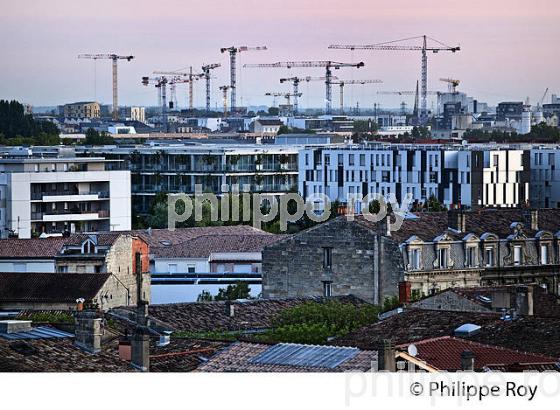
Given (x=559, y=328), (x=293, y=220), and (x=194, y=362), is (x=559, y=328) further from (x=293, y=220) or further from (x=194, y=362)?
(x=293, y=220)

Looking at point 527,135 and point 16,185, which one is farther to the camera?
point 527,135

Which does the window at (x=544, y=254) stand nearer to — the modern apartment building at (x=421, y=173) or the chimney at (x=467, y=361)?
the chimney at (x=467, y=361)

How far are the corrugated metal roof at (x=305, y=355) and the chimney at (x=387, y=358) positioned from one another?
0.59ft

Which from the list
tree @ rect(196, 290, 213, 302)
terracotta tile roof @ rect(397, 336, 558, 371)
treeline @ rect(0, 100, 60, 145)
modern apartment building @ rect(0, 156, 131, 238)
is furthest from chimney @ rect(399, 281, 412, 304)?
treeline @ rect(0, 100, 60, 145)

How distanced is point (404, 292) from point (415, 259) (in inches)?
61.7

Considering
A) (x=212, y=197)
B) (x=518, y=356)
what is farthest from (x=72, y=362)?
(x=212, y=197)

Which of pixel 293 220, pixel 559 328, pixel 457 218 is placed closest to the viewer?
pixel 559 328

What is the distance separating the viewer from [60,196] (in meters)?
28.7

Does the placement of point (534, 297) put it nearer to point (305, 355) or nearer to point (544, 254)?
point (544, 254)

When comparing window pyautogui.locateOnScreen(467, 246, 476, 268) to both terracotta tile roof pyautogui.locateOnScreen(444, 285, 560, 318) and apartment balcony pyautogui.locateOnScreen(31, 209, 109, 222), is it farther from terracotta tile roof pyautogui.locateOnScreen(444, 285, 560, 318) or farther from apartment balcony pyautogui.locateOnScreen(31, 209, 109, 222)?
apartment balcony pyautogui.locateOnScreen(31, 209, 109, 222)

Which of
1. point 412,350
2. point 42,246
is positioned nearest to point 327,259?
point 42,246

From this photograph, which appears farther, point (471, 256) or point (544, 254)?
point (544, 254)

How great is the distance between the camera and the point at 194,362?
9227 mm
